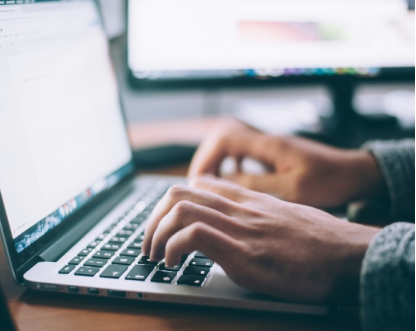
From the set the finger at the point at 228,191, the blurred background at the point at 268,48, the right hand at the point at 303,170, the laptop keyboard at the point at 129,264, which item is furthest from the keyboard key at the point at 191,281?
the blurred background at the point at 268,48

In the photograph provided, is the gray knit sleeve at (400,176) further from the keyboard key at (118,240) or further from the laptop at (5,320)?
the laptop at (5,320)

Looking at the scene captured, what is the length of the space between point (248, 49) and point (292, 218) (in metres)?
0.51

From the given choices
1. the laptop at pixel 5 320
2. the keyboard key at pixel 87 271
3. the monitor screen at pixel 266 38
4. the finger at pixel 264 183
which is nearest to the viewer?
A: the laptop at pixel 5 320

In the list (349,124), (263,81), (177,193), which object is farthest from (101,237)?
(349,124)

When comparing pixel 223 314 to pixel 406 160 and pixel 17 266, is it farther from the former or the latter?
pixel 406 160

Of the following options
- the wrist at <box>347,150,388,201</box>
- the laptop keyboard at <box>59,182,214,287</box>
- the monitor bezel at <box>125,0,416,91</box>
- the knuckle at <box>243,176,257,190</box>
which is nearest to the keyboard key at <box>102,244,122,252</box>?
the laptop keyboard at <box>59,182,214,287</box>

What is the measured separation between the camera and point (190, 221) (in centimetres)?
39

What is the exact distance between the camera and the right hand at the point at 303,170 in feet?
2.03

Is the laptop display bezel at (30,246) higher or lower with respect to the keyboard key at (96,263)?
higher

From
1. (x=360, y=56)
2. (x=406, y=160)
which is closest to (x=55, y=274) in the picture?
(x=406, y=160)

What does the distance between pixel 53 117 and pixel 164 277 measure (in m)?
0.24

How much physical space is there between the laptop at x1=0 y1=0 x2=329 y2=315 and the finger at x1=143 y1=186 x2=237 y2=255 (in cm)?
3

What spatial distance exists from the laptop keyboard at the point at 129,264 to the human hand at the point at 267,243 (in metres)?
0.02

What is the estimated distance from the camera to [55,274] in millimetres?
417
